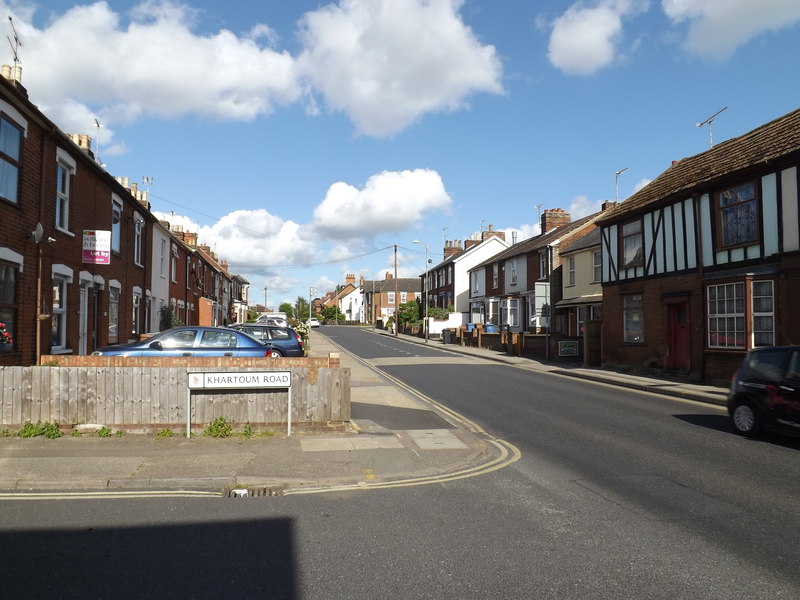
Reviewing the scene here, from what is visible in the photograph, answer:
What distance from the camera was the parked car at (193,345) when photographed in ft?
41.4

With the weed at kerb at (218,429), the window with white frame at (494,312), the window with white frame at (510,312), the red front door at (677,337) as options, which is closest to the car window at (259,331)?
the weed at kerb at (218,429)

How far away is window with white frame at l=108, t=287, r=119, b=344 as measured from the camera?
60.4 feet

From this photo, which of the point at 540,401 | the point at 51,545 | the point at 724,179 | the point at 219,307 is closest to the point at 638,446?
the point at 540,401

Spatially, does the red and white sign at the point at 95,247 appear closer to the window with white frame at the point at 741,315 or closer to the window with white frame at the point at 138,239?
the window with white frame at the point at 138,239

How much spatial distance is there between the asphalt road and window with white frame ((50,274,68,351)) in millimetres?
9134

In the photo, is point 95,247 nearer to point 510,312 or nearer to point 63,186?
point 63,186

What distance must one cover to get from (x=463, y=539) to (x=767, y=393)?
23.7 feet

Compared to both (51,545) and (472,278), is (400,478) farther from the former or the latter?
(472,278)

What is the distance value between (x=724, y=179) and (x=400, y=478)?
15135 mm

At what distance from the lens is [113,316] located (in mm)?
18844

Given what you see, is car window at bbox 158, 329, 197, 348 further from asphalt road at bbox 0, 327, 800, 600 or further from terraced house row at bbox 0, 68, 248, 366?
asphalt road at bbox 0, 327, 800, 600

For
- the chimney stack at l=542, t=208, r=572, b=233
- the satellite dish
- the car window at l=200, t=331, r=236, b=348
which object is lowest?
the car window at l=200, t=331, r=236, b=348

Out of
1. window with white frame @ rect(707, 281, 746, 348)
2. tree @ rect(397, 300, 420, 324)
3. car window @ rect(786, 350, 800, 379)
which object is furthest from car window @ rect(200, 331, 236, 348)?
tree @ rect(397, 300, 420, 324)

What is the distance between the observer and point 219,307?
47938mm
